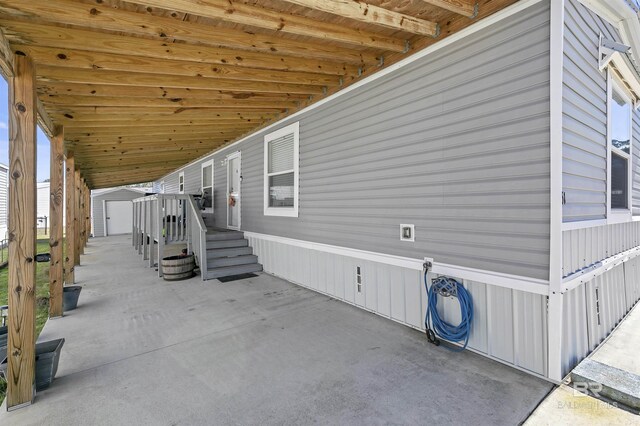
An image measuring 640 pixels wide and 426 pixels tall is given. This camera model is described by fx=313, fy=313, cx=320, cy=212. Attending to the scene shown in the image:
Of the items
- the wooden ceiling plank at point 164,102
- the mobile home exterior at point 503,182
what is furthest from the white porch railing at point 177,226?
the mobile home exterior at point 503,182

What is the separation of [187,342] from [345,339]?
158cm

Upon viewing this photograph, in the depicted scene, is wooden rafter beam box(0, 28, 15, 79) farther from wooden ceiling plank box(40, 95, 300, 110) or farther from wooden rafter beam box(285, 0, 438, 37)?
wooden rafter beam box(285, 0, 438, 37)

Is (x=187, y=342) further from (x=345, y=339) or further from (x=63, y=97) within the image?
(x=63, y=97)

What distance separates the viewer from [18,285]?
7.13 ft

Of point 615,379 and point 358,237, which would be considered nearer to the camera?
point 615,379

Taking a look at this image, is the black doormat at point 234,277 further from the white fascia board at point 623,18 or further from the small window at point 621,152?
the white fascia board at point 623,18

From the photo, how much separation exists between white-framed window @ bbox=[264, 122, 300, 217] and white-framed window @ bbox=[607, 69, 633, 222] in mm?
4133

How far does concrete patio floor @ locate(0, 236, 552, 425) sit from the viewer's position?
6.66ft

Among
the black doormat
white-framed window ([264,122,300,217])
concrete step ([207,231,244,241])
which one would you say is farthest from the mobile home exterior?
concrete step ([207,231,244,241])

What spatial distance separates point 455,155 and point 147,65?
10.6ft

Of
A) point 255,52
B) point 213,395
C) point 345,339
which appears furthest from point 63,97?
point 345,339

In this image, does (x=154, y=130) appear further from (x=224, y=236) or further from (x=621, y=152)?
(x=621, y=152)

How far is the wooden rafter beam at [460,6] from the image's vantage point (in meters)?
2.56

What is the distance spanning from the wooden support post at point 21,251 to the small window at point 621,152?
18.6ft
